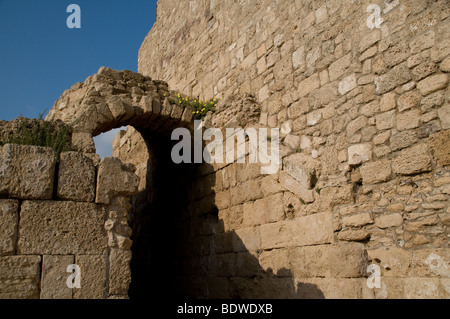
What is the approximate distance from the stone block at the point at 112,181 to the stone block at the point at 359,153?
7.00ft

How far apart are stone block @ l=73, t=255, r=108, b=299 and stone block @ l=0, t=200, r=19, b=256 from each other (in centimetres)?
49

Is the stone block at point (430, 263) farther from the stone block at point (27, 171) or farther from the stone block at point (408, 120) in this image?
the stone block at point (27, 171)

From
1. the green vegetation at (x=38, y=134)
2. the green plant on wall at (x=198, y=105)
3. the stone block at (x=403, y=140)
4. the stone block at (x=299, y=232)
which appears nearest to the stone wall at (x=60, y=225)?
the green vegetation at (x=38, y=134)

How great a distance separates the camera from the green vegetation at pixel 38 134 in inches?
147

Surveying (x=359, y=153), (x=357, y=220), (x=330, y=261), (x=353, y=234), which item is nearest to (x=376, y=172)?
(x=359, y=153)

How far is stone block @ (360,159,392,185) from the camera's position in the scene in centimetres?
362

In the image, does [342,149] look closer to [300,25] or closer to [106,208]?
[300,25]

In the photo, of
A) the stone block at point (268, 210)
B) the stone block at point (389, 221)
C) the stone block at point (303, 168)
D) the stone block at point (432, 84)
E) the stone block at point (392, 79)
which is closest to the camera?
the stone block at point (432, 84)

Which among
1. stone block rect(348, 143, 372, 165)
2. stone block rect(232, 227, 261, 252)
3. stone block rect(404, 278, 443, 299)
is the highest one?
stone block rect(348, 143, 372, 165)

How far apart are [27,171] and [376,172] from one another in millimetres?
3072

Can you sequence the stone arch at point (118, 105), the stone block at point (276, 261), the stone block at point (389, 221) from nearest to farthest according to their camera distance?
the stone block at point (389, 221), the stone block at point (276, 261), the stone arch at point (118, 105)

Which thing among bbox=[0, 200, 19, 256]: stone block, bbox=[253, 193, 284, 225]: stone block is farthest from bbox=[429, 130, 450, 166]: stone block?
bbox=[0, 200, 19, 256]: stone block

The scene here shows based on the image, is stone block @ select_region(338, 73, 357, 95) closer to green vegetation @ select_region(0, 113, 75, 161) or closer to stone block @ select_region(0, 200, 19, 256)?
green vegetation @ select_region(0, 113, 75, 161)

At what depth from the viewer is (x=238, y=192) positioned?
5.60 m
